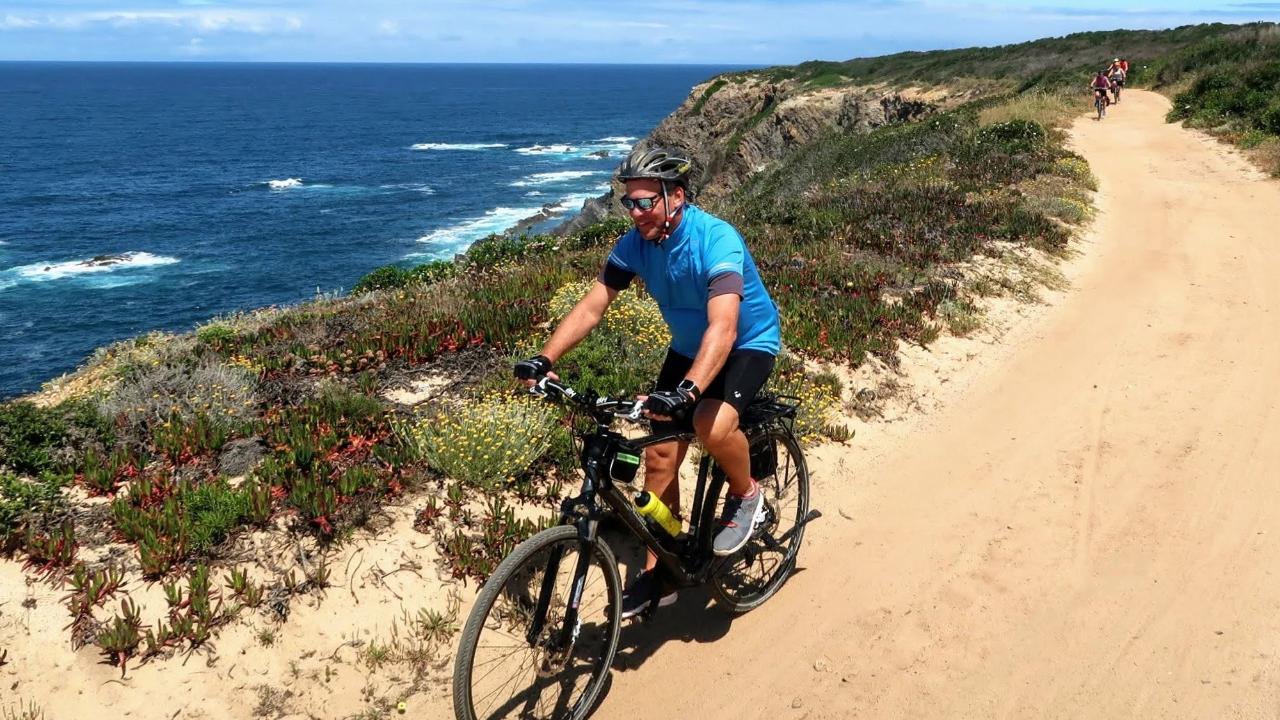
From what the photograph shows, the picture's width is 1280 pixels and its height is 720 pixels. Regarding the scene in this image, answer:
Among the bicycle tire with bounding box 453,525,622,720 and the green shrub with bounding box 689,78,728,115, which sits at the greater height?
the green shrub with bounding box 689,78,728,115

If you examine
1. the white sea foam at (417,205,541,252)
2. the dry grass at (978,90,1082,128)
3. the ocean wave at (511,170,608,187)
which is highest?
the dry grass at (978,90,1082,128)

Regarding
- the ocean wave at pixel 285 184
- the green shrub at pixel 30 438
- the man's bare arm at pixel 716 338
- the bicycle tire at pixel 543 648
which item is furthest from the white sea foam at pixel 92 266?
the man's bare arm at pixel 716 338

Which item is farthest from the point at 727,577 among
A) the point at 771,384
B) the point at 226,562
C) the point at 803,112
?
the point at 803,112

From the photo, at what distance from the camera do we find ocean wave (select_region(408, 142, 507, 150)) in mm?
105537

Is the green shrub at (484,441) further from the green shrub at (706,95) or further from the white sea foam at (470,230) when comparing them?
the green shrub at (706,95)

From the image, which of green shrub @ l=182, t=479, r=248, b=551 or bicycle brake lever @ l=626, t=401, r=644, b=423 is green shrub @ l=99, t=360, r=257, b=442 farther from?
bicycle brake lever @ l=626, t=401, r=644, b=423

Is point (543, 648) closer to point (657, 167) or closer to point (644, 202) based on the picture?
point (644, 202)

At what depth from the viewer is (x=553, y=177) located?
8219 centimetres

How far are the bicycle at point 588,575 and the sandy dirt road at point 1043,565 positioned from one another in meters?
0.27

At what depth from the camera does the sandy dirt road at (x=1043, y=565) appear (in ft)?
15.9

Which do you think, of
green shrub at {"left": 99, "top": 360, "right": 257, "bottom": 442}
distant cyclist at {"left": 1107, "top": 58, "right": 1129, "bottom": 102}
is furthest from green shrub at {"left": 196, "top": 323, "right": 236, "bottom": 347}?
distant cyclist at {"left": 1107, "top": 58, "right": 1129, "bottom": 102}

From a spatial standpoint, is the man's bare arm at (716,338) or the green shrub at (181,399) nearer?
the man's bare arm at (716,338)

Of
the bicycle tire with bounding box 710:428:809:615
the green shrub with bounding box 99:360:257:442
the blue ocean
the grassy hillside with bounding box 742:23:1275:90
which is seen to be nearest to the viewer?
the bicycle tire with bounding box 710:428:809:615

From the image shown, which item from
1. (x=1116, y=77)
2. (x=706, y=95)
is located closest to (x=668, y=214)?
(x=1116, y=77)
